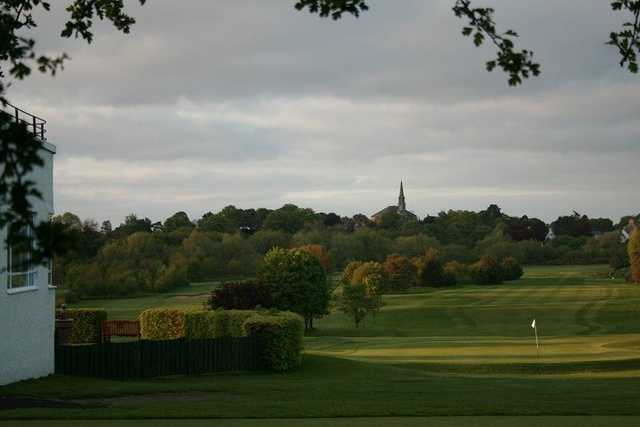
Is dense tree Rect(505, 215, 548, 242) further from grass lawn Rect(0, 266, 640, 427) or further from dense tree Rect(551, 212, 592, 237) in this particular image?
grass lawn Rect(0, 266, 640, 427)

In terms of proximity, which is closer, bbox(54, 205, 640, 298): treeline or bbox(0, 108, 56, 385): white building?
bbox(0, 108, 56, 385): white building

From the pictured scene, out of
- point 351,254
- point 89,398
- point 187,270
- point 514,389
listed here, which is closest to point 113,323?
point 89,398

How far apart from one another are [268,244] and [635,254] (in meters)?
48.8

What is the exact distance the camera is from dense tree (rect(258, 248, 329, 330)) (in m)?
58.6

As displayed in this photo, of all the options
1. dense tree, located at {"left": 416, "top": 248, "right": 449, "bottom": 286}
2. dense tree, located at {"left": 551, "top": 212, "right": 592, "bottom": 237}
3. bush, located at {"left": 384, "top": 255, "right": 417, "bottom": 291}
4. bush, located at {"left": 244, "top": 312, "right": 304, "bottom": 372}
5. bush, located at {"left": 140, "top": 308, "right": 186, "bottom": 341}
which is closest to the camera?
bush, located at {"left": 244, "top": 312, "right": 304, "bottom": 372}

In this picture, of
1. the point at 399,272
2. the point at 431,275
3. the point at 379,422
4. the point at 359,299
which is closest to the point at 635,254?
the point at 431,275

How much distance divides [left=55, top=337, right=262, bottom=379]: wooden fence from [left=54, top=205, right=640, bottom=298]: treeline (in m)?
35.8

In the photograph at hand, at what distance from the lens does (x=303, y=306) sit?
5869 cm

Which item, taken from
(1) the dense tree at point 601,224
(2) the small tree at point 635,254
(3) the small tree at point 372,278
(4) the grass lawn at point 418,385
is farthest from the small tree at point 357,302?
(1) the dense tree at point 601,224

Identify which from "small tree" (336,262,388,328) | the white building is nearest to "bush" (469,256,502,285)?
"small tree" (336,262,388,328)

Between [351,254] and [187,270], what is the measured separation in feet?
90.4

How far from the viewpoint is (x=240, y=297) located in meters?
41.2

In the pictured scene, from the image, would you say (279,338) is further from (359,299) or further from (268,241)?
(268,241)

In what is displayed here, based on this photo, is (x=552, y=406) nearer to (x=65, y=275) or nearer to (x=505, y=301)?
(x=505, y=301)
